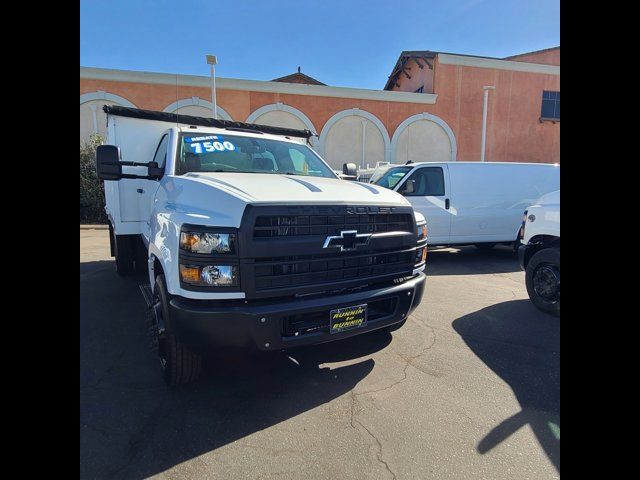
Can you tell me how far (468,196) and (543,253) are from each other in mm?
3571

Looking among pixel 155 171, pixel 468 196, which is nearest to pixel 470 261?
pixel 468 196

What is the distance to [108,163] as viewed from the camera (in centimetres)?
336

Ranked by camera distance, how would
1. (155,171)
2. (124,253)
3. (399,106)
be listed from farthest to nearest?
(399,106)
(124,253)
(155,171)

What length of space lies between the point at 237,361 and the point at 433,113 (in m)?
20.6

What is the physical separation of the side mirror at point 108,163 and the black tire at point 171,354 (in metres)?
1.19

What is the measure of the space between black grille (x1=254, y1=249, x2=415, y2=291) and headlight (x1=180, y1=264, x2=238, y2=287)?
15 centimetres

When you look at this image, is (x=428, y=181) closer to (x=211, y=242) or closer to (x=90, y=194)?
(x=211, y=242)

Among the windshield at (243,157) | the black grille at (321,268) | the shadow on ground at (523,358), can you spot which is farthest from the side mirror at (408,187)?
the black grille at (321,268)

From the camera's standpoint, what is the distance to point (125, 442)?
2354 millimetres

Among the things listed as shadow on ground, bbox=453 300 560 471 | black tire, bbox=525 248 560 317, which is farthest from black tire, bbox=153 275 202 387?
black tire, bbox=525 248 560 317
